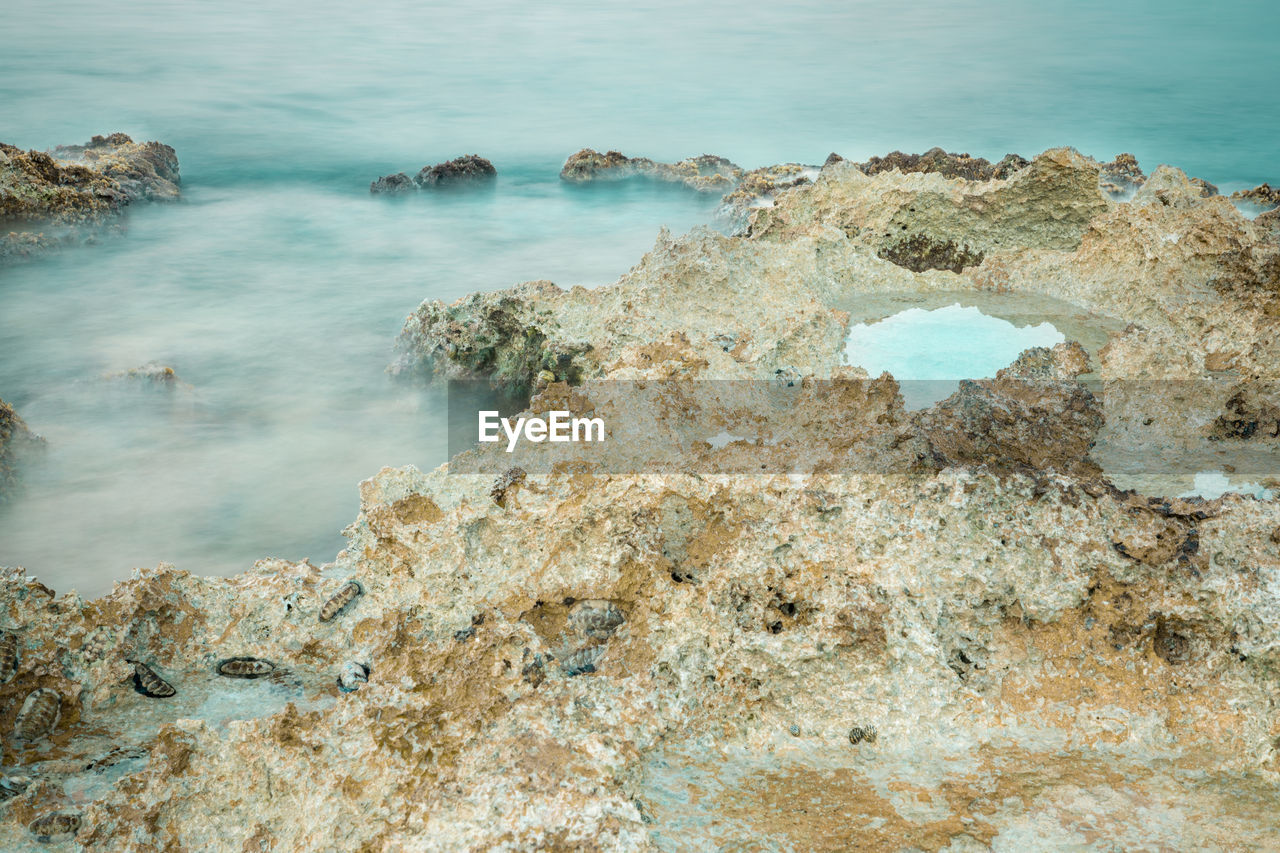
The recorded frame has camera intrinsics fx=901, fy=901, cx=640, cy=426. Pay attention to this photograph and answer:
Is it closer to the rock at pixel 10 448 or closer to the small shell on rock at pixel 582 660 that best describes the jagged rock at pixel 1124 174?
the small shell on rock at pixel 582 660

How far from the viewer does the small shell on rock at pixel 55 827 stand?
216cm

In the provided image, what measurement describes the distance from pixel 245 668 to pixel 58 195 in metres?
9.66

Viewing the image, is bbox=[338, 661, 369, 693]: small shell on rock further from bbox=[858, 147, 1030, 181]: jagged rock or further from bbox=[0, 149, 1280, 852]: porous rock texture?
bbox=[858, 147, 1030, 181]: jagged rock


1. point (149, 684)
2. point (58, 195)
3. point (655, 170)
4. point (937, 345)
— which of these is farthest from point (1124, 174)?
point (58, 195)

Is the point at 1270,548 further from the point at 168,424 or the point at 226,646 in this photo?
the point at 168,424

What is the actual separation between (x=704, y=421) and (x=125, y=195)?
10.9 metres

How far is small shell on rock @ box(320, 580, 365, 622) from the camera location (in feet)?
10.5

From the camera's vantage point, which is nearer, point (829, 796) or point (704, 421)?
point (829, 796)

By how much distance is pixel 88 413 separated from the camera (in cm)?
748

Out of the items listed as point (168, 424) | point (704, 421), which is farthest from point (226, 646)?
point (168, 424)

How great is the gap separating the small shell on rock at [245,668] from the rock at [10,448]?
4.10 metres

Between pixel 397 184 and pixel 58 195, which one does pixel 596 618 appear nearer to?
pixel 58 195
